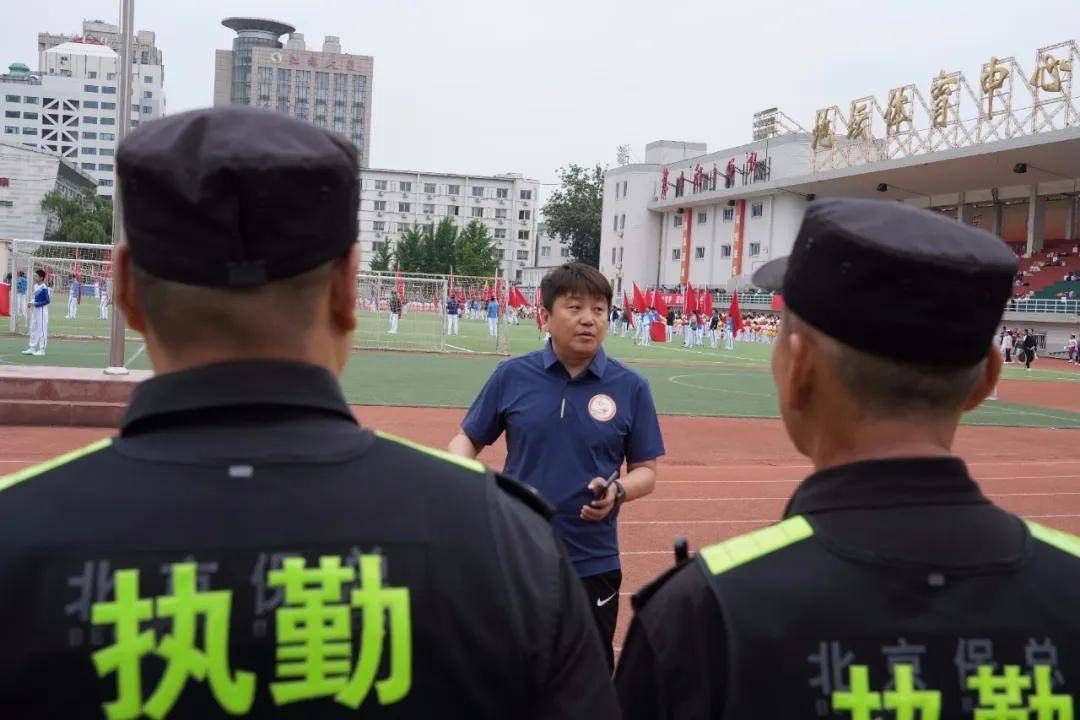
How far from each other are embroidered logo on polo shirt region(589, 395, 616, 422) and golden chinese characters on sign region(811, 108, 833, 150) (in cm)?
5735

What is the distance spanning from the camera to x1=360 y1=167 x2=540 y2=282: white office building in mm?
109188

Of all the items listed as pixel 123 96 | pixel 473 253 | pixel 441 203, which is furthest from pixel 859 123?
pixel 441 203

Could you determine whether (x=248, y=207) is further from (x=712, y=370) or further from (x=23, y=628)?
(x=712, y=370)

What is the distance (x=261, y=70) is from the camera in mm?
138125

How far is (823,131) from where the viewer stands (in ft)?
192

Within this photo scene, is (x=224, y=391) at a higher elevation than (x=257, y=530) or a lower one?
higher

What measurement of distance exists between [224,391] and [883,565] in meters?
0.98

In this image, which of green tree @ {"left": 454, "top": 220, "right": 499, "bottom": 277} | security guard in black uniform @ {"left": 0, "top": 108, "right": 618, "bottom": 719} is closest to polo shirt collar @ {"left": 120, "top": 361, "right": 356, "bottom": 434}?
security guard in black uniform @ {"left": 0, "top": 108, "right": 618, "bottom": 719}

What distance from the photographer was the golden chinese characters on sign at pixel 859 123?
182 ft

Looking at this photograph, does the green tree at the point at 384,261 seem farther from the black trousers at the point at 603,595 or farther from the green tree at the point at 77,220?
the black trousers at the point at 603,595

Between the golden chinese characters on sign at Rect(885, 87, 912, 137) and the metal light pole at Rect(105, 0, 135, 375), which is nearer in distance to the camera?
the metal light pole at Rect(105, 0, 135, 375)

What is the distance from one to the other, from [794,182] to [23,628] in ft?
195

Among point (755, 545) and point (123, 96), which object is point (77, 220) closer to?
point (123, 96)

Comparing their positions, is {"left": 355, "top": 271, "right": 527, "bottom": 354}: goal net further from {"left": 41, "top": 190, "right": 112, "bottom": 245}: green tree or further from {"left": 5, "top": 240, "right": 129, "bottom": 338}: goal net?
{"left": 41, "top": 190, "right": 112, "bottom": 245}: green tree
